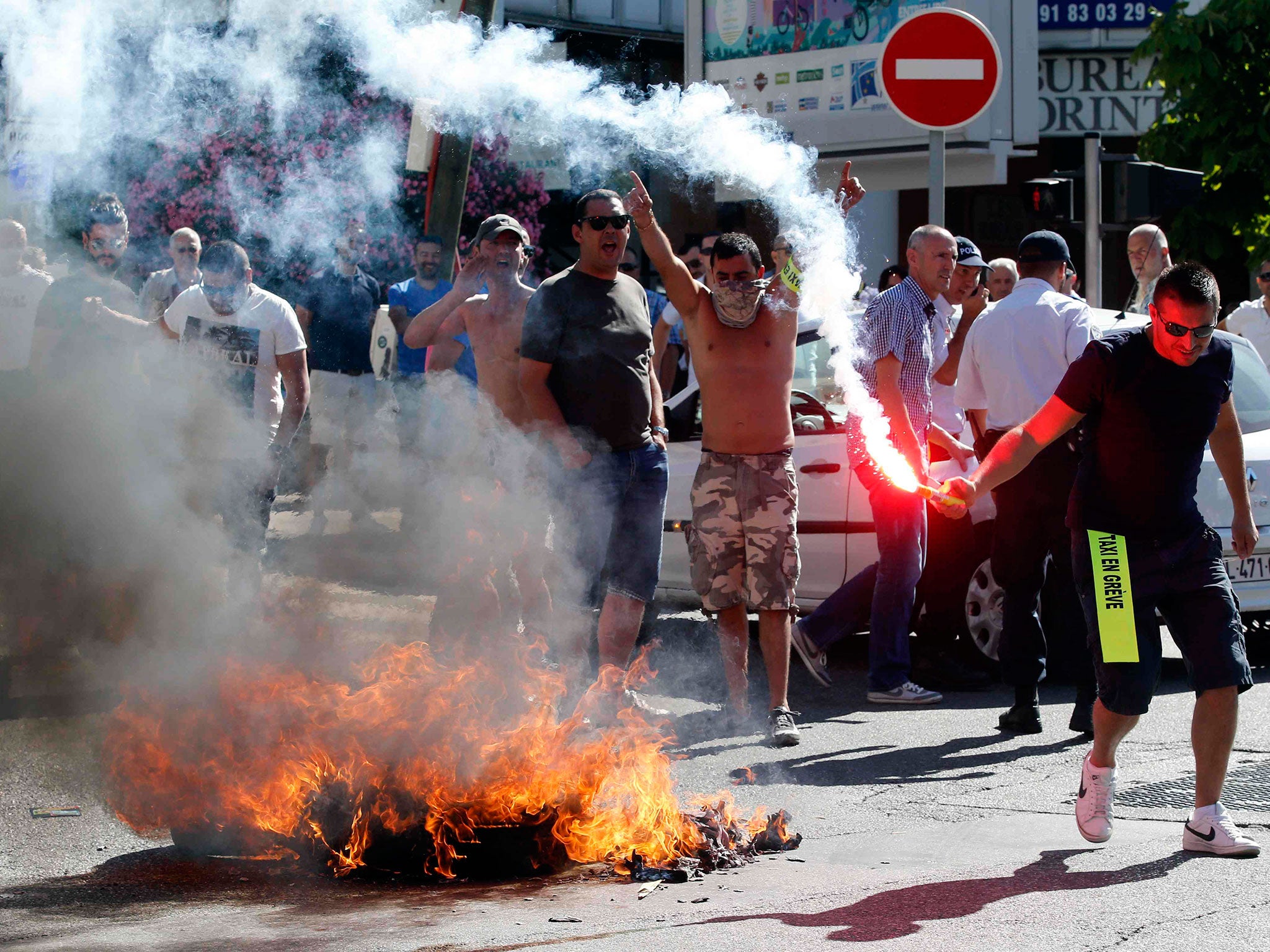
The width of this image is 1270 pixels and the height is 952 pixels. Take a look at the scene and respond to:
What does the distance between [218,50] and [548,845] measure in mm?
3675

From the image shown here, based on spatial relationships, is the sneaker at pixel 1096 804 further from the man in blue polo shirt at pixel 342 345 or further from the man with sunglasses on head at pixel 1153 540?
the man in blue polo shirt at pixel 342 345

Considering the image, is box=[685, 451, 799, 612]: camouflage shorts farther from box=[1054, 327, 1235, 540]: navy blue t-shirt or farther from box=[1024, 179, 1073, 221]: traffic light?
box=[1024, 179, 1073, 221]: traffic light

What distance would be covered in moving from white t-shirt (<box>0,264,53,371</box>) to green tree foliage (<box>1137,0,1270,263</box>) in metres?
10.0

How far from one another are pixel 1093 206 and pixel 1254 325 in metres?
1.30

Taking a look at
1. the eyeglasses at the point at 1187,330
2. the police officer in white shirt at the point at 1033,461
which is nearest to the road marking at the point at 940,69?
the police officer in white shirt at the point at 1033,461

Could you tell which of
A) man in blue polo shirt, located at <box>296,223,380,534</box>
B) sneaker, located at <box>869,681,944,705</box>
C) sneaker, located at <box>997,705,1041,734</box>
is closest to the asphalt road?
sneaker, located at <box>997,705,1041,734</box>

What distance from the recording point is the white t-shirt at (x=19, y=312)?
21.3 feet

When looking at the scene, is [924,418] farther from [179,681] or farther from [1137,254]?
[1137,254]

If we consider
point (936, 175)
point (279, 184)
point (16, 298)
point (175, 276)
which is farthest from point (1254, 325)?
point (16, 298)

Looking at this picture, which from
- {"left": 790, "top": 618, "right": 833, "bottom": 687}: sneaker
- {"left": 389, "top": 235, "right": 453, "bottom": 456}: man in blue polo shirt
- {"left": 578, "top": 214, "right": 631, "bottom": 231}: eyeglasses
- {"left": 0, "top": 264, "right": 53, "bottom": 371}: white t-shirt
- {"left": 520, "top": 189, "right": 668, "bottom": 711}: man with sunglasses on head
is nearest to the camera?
{"left": 578, "top": 214, "right": 631, "bottom": 231}: eyeglasses

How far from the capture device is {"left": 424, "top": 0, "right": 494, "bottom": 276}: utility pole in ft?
23.0

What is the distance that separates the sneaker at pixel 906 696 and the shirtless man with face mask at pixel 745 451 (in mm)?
801

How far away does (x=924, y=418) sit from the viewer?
6945mm

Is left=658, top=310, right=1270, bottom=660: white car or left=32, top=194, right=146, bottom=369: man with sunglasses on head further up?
left=32, top=194, right=146, bottom=369: man with sunglasses on head
